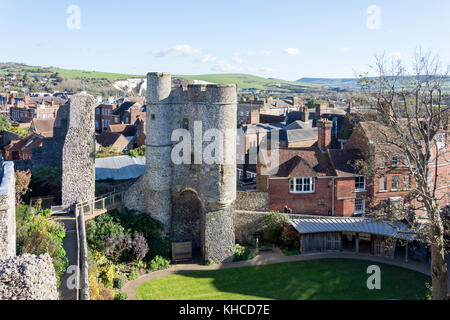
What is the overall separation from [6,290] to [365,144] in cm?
2632

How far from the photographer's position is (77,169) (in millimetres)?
23344

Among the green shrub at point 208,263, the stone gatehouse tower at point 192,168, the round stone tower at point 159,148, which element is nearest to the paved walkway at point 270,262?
the green shrub at point 208,263

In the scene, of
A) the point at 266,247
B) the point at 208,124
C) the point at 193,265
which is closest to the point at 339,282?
the point at 266,247

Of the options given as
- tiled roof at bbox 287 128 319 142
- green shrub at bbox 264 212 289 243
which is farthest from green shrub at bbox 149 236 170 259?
tiled roof at bbox 287 128 319 142

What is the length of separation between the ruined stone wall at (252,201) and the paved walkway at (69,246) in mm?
10875

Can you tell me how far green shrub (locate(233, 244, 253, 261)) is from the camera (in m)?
25.0

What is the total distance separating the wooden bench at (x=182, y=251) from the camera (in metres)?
24.6

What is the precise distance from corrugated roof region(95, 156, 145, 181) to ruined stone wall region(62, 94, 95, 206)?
4.40 meters

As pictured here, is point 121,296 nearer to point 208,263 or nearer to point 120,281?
point 120,281

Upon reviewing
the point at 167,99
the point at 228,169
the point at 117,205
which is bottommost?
the point at 117,205

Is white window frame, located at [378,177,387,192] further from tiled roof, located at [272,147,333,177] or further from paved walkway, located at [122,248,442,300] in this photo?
paved walkway, located at [122,248,442,300]

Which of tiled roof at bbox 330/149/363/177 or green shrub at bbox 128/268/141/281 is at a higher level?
tiled roof at bbox 330/149/363/177

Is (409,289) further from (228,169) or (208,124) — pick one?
(208,124)

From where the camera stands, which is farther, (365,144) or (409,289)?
(365,144)
